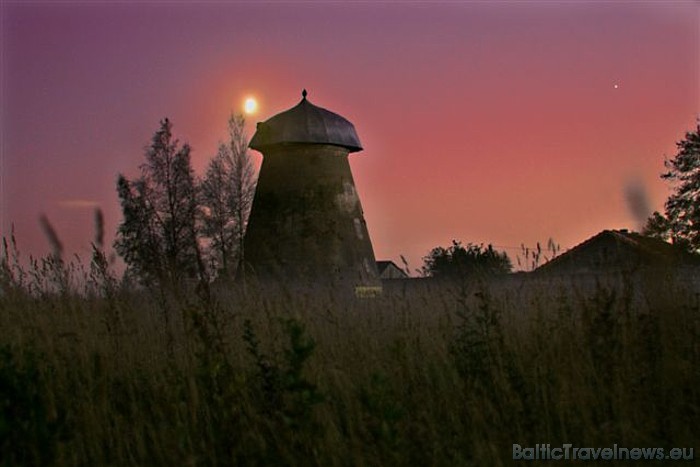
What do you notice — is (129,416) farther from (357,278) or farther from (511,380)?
(357,278)

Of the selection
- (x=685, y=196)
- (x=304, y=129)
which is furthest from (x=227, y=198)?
(x=685, y=196)

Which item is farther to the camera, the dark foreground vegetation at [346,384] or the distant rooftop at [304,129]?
the distant rooftop at [304,129]

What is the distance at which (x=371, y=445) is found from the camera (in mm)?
3307

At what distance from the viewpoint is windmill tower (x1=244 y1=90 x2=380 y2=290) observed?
15898 millimetres

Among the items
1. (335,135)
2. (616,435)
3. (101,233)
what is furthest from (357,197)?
(616,435)

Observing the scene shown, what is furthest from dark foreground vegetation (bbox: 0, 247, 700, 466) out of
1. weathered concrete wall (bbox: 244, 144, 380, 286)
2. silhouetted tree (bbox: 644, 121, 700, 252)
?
silhouetted tree (bbox: 644, 121, 700, 252)

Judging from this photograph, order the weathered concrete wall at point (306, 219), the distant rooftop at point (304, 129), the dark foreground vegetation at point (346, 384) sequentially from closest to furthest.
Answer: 1. the dark foreground vegetation at point (346, 384)
2. the weathered concrete wall at point (306, 219)
3. the distant rooftop at point (304, 129)

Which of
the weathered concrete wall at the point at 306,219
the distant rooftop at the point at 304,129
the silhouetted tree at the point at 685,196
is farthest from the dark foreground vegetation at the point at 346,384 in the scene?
the silhouetted tree at the point at 685,196

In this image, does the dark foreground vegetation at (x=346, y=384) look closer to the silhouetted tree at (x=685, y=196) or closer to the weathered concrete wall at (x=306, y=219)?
the weathered concrete wall at (x=306, y=219)

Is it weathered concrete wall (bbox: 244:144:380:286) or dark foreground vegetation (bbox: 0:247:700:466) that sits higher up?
weathered concrete wall (bbox: 244:144:380:286)

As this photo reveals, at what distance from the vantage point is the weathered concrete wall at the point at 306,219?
15.9 meters

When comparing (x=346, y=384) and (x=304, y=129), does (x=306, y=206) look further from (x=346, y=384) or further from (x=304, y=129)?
(x=346, y=384)

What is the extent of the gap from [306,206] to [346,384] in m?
12.2

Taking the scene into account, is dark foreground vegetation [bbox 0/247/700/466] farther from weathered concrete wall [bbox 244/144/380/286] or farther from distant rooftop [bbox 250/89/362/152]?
distant rooftop [bbox 250/89/362/152]
